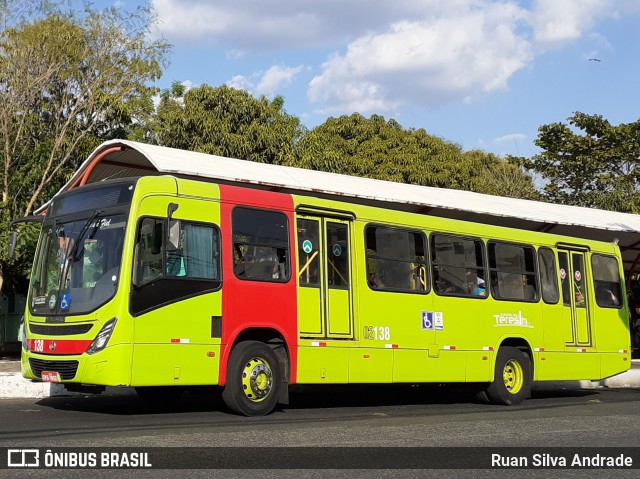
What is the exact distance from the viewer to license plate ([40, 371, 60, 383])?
11.0 metres

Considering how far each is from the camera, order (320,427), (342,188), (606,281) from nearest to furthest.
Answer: (320,427) < (342,188) < (606,281)

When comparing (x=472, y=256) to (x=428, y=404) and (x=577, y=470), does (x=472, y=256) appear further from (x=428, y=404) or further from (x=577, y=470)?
(x=577, y=470)

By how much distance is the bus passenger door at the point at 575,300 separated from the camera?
17.0 m

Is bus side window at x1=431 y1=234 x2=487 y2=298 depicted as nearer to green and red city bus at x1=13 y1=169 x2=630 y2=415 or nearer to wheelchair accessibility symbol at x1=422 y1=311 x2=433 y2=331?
green and red city bus at x1=13 y1=169 x2=630 y2=415

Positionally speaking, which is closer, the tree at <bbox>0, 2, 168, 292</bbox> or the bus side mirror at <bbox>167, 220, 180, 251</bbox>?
the bus side mirror at <bbox>167, 220, 180, 251</bbox>

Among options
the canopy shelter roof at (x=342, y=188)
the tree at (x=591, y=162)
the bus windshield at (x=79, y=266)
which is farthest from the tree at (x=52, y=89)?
the tree at (x=591, y=162)

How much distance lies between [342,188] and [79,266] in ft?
25.3

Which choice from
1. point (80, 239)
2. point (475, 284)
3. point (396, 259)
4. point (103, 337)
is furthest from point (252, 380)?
point (475, 284)

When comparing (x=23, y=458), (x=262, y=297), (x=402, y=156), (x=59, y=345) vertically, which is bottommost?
(x=23, y=458)

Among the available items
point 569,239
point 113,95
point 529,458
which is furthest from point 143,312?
point 113,95

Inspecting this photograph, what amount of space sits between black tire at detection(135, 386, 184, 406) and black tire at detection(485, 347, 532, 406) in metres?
5.49

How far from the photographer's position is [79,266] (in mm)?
11266

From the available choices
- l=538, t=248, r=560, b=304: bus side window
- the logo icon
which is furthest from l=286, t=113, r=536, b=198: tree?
the logo icon

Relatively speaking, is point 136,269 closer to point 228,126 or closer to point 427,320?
point 427,320
